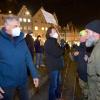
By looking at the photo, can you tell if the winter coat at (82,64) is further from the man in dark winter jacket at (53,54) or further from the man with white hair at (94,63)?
the man with white hair at (94,63)

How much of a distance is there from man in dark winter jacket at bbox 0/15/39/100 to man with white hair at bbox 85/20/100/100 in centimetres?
121

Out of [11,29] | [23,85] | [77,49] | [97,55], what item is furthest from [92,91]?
[77,49]

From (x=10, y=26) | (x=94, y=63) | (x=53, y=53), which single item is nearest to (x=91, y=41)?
(x=94, y=63)

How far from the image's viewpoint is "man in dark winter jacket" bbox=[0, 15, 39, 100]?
7.75 m

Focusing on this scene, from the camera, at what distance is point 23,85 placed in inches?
313

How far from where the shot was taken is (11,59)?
774 centimetres

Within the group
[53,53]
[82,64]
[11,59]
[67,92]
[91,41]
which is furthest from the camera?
[67,92]

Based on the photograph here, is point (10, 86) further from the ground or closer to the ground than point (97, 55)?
closer to the ground

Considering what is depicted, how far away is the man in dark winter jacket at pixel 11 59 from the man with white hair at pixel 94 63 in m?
1.21

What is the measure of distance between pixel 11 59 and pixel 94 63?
1483mm

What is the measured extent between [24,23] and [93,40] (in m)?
88.9

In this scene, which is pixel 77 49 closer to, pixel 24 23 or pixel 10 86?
pixel 10 86

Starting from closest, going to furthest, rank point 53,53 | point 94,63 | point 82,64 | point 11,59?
point 94,63 → point 11,59 → point 82,64 → point 53,53

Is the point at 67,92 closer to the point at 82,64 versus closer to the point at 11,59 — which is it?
the point at 82,64
